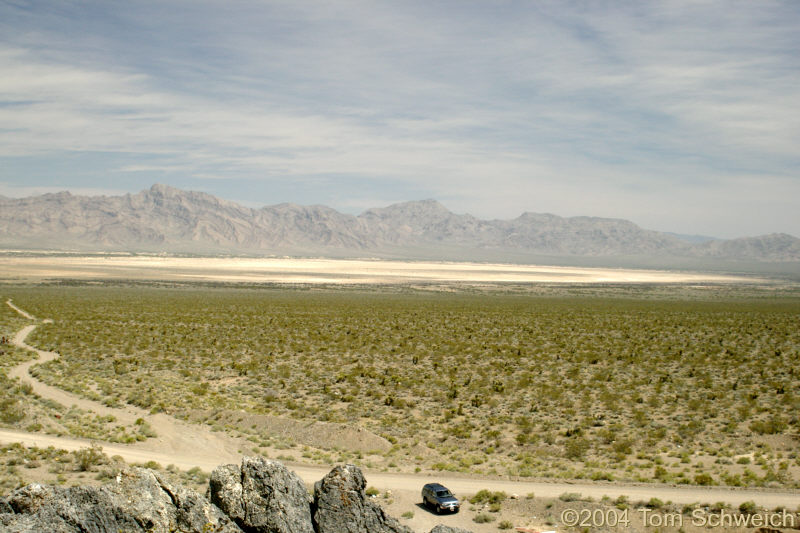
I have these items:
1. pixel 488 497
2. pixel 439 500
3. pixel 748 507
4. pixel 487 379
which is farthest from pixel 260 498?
pixel 487 379

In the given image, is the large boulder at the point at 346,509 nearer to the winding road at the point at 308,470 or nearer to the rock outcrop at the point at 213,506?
the rock outcrop at the point at 213,506

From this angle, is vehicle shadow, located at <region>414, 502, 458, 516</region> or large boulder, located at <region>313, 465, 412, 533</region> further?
vehicle shadow, located at <region>414, 502, 458, 516</region>

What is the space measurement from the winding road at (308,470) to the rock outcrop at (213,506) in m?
7.73

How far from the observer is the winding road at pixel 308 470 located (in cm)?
1584

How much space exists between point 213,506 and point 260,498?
0.71 m

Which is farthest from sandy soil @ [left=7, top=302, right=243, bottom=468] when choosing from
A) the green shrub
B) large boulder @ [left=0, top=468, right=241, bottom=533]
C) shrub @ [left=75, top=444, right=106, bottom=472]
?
the green shrub

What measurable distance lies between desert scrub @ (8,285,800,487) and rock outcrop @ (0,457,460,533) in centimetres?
1044

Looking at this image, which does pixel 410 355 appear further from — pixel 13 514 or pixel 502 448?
pixel 13 514

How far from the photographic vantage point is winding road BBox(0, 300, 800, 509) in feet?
52.0

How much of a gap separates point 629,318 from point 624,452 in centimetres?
4515

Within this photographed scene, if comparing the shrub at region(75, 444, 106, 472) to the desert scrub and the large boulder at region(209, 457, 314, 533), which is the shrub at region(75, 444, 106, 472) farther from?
the large boulder at region(209, 457, 314, 533)

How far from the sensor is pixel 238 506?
8555mm

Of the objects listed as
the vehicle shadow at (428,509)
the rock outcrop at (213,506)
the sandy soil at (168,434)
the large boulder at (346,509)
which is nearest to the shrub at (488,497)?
the vehicle shadow at (428,509)

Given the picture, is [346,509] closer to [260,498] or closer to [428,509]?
[260,498]
